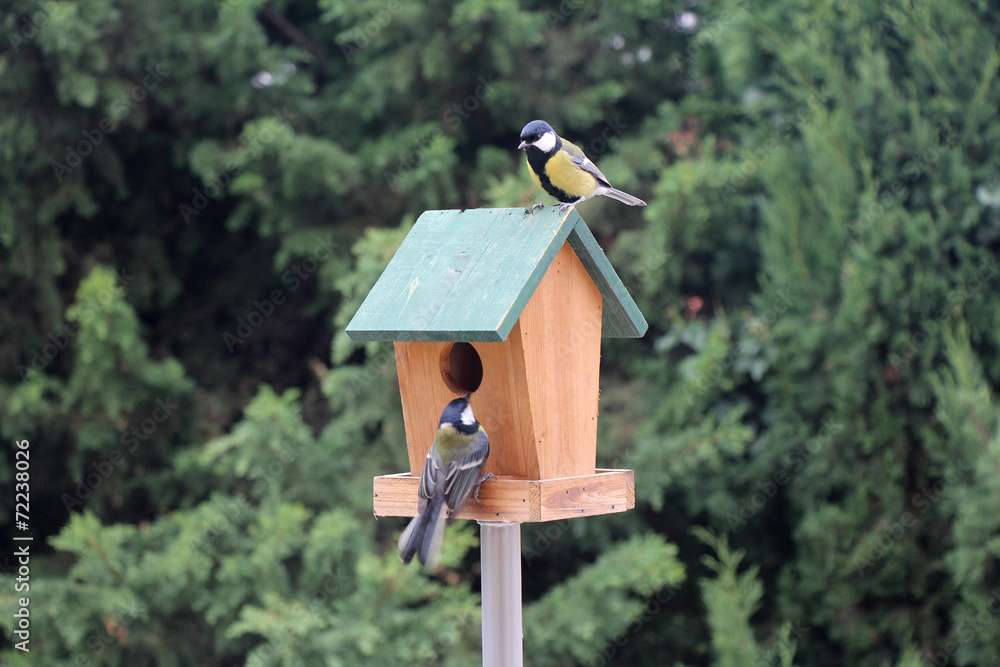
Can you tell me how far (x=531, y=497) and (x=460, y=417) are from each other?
24 centimetres

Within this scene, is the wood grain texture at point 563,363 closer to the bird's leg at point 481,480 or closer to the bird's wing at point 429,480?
the bird's leg at point 481,480

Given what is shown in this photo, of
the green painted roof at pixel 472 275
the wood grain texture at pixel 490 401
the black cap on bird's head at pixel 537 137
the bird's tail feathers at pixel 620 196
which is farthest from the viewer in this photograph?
the bird's tail feathers at pixel 620 196

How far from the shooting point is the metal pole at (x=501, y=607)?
7.22ft

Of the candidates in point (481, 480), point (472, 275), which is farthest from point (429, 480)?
point (472, 275)

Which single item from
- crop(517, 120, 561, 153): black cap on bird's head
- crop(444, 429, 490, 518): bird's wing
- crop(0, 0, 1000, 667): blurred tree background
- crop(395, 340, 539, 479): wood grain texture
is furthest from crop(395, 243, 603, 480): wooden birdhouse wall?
crop(0, 0, 1000, 667): blurred tree background

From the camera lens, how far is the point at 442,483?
2.12 metres

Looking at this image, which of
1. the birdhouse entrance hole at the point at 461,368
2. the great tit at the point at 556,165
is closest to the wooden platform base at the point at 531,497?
the birdhouse entrance hole at the point at 461,368

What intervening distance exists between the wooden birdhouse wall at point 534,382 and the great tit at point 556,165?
297 mm

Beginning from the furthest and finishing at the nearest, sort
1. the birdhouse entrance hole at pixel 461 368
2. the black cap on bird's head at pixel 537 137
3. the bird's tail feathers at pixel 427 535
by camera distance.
→ the black cap on bird's head at pixel 537 137
the birdhouse entrance hole at pixel 461 368
the bird's tail feathers at pixel 427 535

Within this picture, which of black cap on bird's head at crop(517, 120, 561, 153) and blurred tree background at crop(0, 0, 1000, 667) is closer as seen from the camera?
black cap on bird's head at crop(517, 120, 561, 153)

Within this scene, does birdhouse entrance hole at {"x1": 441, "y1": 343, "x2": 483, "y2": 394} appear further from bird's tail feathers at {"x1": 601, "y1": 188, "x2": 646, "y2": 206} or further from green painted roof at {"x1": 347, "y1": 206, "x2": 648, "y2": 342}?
bird's tail feathers at {"x1": 601, "y1": 188, "x2": 646, "y2": 206}

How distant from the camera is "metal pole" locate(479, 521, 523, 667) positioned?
2.20 metres

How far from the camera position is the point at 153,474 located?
5520 mm

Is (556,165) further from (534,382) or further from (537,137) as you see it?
(534,382)
